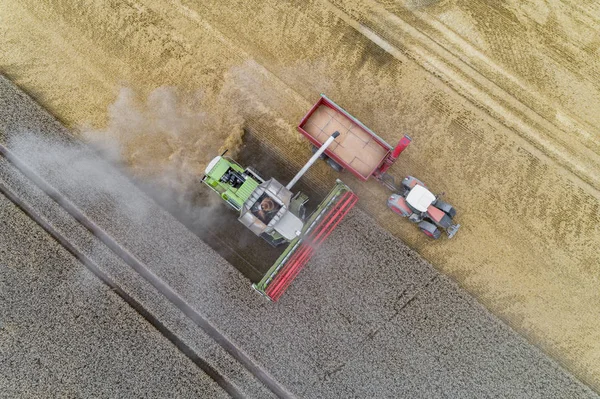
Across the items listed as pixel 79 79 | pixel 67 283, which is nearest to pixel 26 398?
pixel 67 283

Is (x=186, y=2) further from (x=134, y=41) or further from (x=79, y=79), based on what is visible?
(x=79, y=79)

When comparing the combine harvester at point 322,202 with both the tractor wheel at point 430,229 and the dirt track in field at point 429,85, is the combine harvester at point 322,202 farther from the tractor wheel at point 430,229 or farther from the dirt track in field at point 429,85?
the dirt track in field at point 429,85

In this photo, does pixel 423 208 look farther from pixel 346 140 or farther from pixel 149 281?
pixel 149 281

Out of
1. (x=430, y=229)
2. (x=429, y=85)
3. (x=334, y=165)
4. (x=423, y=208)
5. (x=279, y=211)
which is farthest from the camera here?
(x=429, y=85)

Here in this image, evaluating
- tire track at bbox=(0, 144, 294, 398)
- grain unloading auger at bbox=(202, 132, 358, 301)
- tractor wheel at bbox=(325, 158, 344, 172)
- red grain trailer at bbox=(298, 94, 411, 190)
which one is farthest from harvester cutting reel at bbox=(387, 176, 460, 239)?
tire track at bbox=(0, 144, 294, 398)

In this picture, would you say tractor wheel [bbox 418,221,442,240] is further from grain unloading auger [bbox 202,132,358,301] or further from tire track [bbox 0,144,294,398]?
tire track [bbox 0,144,294,398]

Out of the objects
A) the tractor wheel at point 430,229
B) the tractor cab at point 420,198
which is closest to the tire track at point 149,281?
the tractor wheel at point 430,229

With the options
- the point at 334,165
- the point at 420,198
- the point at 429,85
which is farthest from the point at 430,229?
the point at 429,85

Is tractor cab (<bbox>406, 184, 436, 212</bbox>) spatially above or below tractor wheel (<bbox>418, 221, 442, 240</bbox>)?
above
